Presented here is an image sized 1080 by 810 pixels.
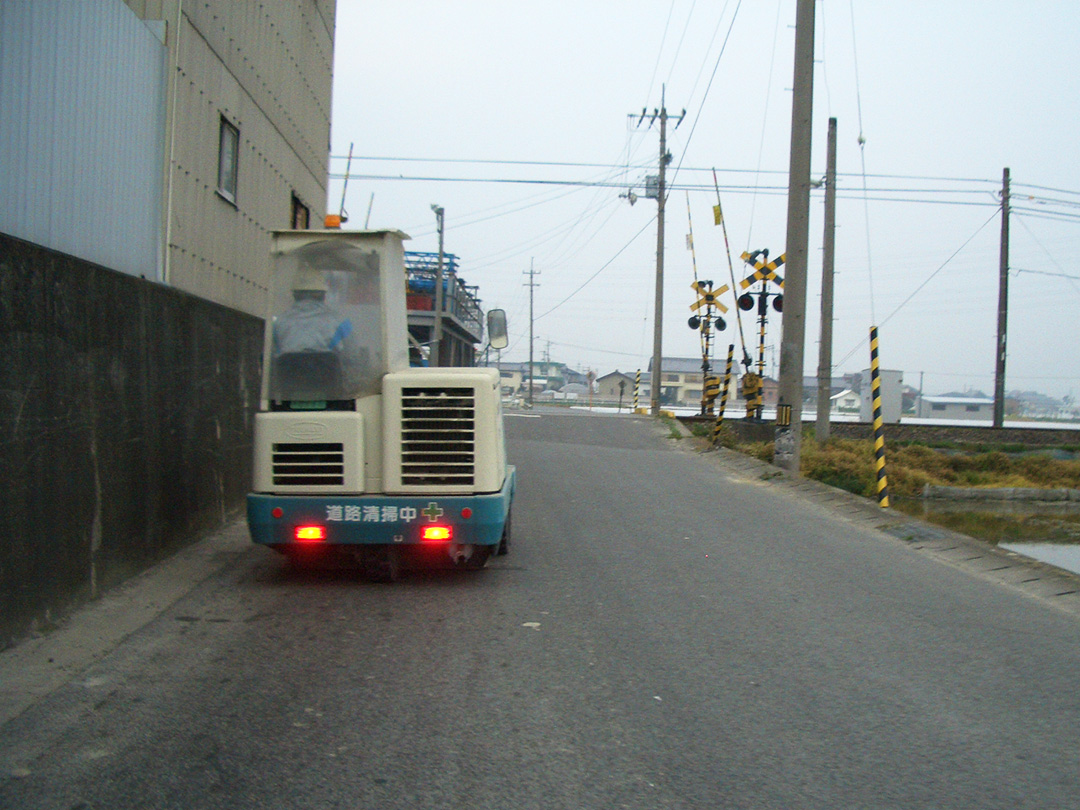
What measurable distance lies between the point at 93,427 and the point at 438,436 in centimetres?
242

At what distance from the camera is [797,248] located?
15.9 m

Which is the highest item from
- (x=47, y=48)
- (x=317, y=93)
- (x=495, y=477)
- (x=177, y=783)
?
(x=317, y=93)

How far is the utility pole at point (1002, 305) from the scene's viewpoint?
33.8 m

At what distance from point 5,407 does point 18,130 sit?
234 centimetres

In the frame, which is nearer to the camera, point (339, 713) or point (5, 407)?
point (339, 713)

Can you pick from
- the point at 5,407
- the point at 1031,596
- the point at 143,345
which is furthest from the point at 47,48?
the point at 1031,596

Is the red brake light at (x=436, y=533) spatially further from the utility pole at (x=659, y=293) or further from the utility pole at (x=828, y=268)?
the utility pole at (x=659, y=293)

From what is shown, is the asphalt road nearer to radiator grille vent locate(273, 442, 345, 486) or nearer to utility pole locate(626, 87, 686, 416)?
radiator grille vent locate(273, 442, 345, 486)

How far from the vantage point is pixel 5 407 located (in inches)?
211

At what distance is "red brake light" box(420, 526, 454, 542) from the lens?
23.5 feet

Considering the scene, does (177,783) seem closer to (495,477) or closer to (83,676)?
(83,676)

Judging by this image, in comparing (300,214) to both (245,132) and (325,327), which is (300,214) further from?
(325,327)

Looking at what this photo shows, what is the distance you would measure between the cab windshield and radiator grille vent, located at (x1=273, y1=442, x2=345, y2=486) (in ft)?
1.09

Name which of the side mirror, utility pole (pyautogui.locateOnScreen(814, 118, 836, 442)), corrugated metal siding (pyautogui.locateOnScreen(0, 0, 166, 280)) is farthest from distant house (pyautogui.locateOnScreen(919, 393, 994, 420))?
corrugated metal siding (pyautogui.locateOnScreen(0, 0, 166, 280))
